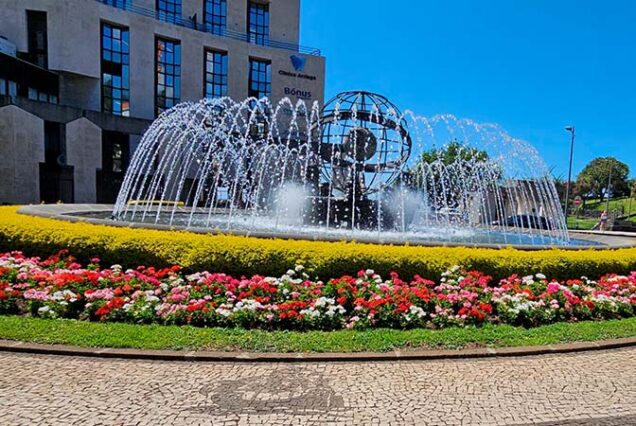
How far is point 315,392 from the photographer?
13.5ft

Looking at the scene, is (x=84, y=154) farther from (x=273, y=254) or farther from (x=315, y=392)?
(x=315, y=392)

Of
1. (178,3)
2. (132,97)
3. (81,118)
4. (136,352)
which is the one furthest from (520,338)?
(178,3)

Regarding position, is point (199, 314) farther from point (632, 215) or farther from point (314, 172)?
point (632, 215)

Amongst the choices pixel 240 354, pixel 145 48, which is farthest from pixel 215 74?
pixel 240 354

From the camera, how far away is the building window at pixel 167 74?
134 ft

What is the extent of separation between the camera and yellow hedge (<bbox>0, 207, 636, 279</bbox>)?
24.2 feet

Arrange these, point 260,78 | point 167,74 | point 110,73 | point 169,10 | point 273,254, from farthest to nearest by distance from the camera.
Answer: point 260,78
point 169,10
point 167,74
point 110,73
point 273,254

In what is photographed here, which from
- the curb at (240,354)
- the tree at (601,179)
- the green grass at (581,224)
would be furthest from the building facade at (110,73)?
the tree at (601,179)

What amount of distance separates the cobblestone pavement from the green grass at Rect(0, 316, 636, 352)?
348 mm

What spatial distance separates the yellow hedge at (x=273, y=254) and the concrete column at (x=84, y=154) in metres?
28.1

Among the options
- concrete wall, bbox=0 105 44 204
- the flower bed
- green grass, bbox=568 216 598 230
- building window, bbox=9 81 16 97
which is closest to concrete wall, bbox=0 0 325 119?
building window, bbox=9 81 16 97

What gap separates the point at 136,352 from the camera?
4.83m

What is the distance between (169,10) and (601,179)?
3505 inches

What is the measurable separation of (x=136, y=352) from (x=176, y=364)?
532mm
